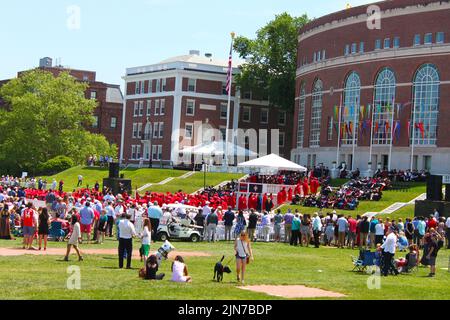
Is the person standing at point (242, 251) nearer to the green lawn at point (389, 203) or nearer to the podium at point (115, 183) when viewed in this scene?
the green lawn at point (389, 203)

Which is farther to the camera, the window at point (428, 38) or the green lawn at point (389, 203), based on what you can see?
the window at point (428, 38)

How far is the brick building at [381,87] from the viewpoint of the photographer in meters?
74.8

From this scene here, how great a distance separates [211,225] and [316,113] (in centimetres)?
5098

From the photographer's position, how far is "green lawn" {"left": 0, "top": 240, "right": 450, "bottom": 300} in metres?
21.1

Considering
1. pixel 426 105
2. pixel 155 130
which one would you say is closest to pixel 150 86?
pixel 155 130

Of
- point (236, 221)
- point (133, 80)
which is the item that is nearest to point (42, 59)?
point (133, 80)

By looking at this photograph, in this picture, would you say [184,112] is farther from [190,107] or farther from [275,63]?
[275,63]

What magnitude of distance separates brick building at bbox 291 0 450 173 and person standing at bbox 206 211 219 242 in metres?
38.1

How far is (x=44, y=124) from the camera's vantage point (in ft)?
349

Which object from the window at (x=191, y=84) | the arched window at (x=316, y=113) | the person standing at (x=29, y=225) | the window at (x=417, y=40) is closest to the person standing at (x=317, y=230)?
the person standing at (x=29, y=225)

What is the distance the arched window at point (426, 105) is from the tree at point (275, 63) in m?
30.7
